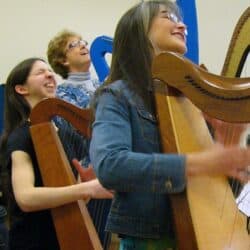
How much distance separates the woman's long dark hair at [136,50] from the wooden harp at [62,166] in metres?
0.34

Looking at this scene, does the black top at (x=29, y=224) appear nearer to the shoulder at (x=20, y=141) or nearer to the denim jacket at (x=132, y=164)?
the shoulder at (x=20, y=141)

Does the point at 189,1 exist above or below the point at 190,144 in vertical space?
above

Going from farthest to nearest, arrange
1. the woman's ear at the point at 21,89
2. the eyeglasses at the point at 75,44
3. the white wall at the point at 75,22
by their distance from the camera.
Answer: the white wall at the point at 75,22
the eyeglasses at the point at 75,44
the woman's ear at the point at 21,89

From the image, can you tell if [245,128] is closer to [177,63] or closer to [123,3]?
[177,63]

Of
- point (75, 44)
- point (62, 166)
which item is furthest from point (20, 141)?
point (75, 44)

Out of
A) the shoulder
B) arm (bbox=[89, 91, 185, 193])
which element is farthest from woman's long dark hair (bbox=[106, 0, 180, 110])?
the shoulder

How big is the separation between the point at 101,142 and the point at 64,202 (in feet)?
1.73

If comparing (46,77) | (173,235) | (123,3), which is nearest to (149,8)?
(173,235)

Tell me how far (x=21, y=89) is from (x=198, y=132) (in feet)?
2.92

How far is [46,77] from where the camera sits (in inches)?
62.4

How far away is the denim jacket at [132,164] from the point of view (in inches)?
27.3

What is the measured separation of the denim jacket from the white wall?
2214 mm

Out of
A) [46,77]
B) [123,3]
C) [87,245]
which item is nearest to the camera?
[87,245]

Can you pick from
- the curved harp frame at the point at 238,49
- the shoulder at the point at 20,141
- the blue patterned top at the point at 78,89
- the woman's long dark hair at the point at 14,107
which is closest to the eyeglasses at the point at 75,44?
the blue patterned top at the point at 78,89
